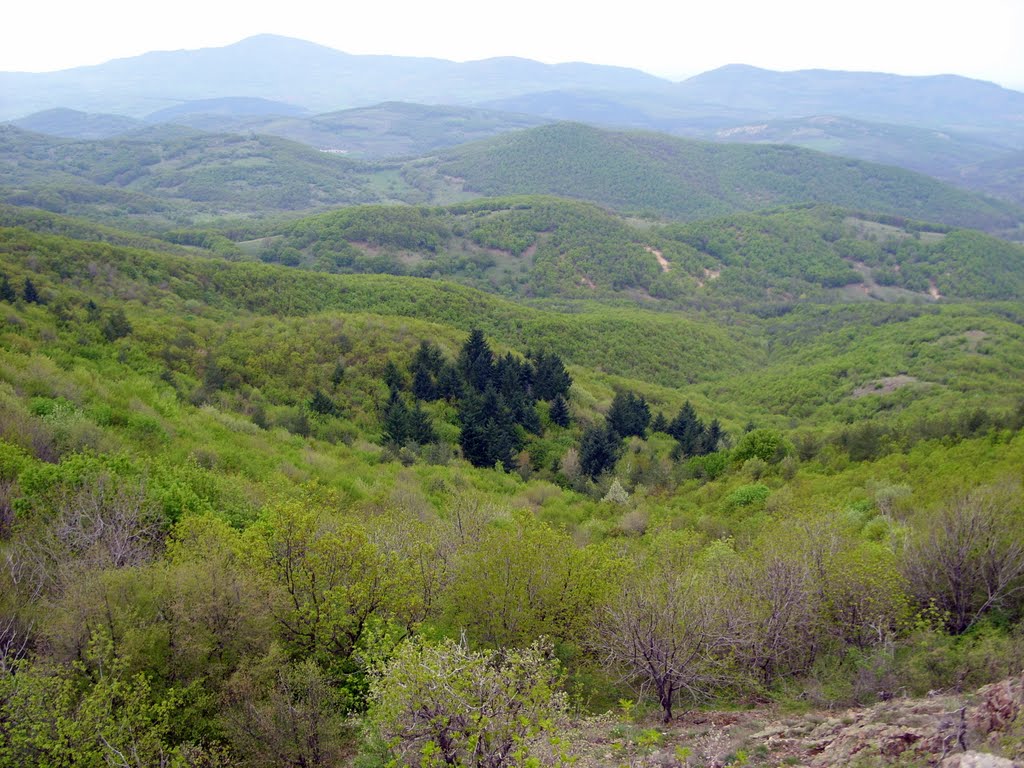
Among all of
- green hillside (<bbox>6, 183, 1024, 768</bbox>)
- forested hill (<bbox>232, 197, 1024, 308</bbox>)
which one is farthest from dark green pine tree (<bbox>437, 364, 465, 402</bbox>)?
forested hill (<bbox>232, 197, 1024, 308</bbox>)

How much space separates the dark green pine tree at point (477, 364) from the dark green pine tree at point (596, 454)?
9311mm

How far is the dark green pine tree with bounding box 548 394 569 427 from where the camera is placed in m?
48.1

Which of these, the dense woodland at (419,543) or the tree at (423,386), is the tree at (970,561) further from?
the tree at (423,386)

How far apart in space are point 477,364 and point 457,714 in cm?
3927

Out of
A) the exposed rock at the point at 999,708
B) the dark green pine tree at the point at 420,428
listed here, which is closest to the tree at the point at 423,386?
the dark green pine tree at the point at 420,428

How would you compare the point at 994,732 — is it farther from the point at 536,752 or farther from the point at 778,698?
the point at 536,752

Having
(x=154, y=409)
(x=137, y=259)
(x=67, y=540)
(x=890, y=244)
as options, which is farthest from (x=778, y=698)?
(x=890, y=244)

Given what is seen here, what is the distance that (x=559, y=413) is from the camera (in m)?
48.3

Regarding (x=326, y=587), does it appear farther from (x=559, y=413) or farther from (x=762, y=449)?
(x=559, y=413)

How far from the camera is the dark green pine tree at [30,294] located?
37219 millimetres

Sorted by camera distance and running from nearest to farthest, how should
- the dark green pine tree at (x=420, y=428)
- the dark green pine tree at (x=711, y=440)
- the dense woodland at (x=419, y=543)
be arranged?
the dense woodland at (x=419, y=543) < the dark green pine tree at (x=420, y=428) < the dark green pine tree at (x=711, y=440)

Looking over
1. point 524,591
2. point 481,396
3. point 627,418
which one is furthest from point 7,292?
point 627,418

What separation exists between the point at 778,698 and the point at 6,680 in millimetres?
13576

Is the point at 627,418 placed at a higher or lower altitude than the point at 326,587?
lower
